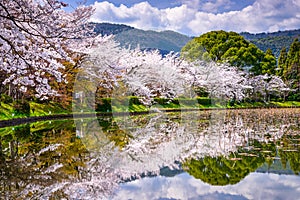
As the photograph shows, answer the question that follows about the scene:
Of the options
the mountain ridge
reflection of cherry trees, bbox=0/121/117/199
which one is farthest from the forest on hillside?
the mountain ridge

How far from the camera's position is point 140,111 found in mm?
24719

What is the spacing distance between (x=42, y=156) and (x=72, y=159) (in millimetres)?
687

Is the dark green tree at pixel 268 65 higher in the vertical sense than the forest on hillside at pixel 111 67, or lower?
higher

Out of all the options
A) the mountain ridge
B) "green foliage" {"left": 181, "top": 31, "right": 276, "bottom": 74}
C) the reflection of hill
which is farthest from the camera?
the mountain ridge

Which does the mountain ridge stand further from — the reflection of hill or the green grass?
the reflection of hill

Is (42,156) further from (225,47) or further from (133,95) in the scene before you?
(225,47)

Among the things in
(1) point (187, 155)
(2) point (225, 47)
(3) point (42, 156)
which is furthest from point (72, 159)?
(2) point (225, 47)

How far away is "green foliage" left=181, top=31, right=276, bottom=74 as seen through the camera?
4072 centimetres

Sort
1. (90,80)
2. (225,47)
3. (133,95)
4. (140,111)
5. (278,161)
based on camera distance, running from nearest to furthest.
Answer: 1. (278,161)
2. (90,80)
3. (140,111)
4. (133,95)
5. (225,47)

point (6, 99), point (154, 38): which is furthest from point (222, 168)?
point (154, 38)

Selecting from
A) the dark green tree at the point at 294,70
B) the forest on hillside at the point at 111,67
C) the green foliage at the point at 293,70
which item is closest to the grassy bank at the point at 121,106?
the forest on hillside at the point at 111,67

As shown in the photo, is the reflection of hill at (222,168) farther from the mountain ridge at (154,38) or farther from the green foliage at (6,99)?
the mountain ridge at (154,38)

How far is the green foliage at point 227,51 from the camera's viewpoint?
40719 millimetres

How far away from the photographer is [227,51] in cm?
4084
